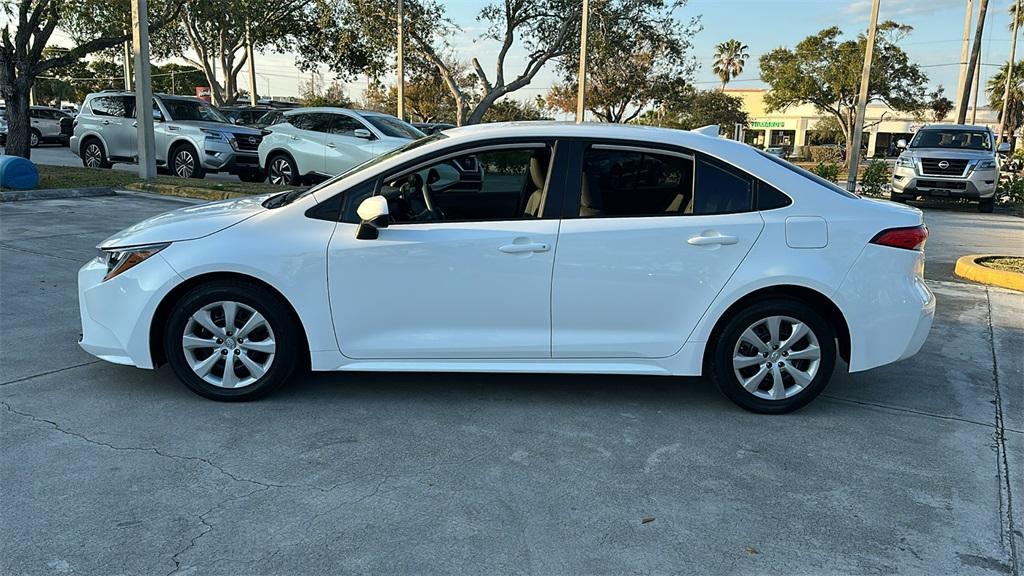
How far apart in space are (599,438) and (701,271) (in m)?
1.05

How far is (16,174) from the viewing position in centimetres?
1223

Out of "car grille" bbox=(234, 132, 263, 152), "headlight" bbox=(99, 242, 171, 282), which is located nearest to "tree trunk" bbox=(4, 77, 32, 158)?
"car grille" bbox=(234, 132, 263, 152)

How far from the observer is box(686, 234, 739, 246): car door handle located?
4.21 meters

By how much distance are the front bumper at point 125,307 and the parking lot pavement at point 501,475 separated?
29 centimetres

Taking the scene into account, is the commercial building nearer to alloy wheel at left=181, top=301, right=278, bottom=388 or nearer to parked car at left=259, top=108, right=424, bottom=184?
parked car at left=259, top=108, right=424, bottom=184

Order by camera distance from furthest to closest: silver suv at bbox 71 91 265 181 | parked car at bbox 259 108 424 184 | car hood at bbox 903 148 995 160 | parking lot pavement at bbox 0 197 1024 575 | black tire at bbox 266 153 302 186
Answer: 1. car hood at bbox 903 148 995 160
2. silver suv at bbox 71 91 265 181
3. black tire at bbox 266 153 302 186
4. parked car at bbox 259 108 424 184
5. parking lot pavement at bbox 0 197 1024 575

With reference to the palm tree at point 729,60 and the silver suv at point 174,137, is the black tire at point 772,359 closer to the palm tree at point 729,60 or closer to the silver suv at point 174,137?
the silver suv at point 174,137

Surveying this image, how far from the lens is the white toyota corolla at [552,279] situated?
4207 mm

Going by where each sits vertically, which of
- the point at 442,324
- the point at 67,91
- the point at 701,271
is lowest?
the point at 442,324

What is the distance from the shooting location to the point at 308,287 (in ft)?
13.8

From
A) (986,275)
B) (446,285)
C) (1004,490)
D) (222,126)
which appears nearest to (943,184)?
(986,275)

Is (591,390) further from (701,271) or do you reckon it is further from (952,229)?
(952,229)

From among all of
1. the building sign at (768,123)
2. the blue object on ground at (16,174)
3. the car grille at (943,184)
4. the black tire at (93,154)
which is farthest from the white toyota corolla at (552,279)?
the building sign at (768,123)

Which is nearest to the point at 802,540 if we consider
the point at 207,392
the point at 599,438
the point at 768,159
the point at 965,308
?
the point at 599,438
